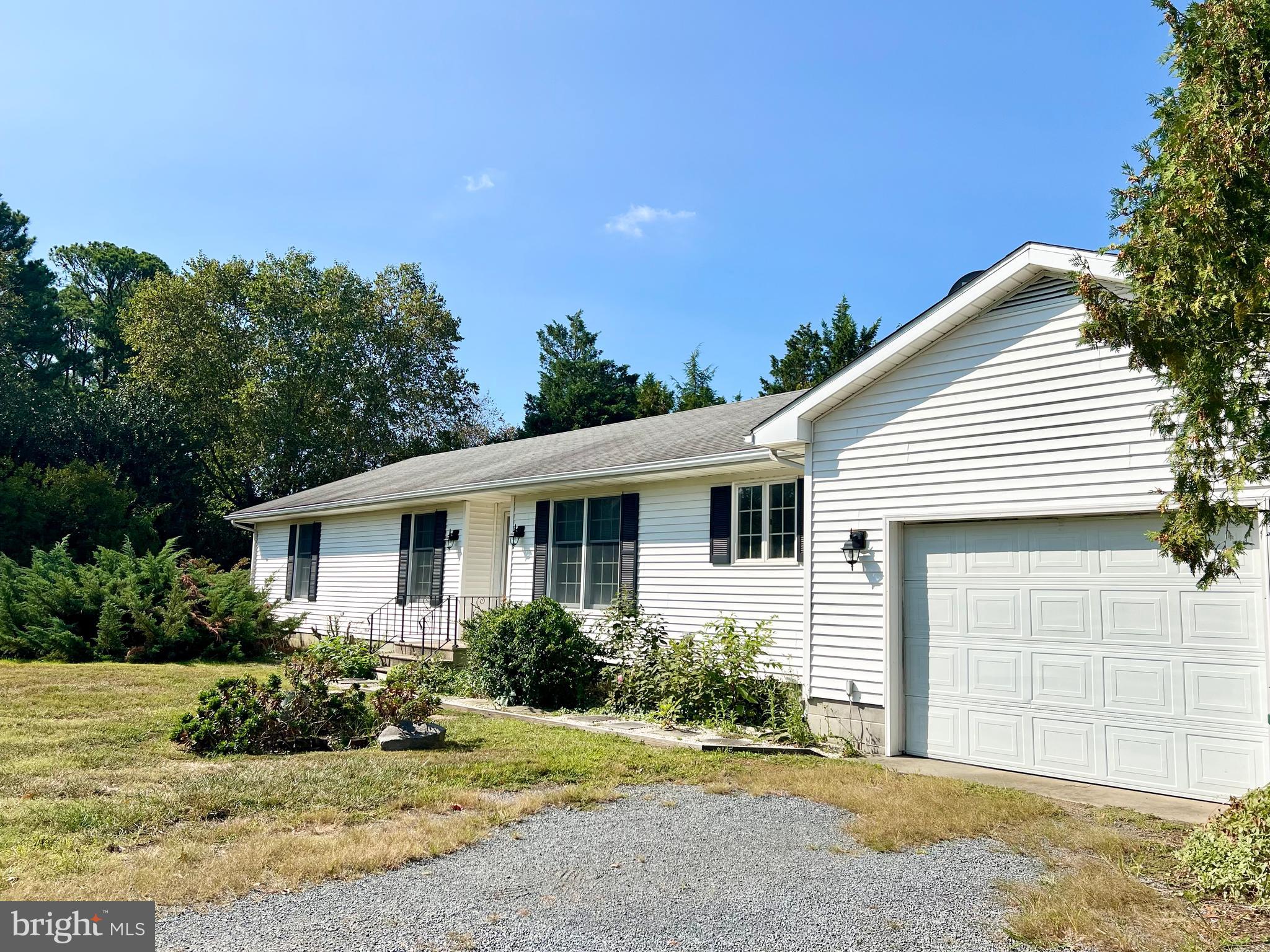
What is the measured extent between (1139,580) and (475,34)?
29.8ft

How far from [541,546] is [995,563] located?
23.6 ft

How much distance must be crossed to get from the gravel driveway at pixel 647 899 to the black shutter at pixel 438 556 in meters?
9.62

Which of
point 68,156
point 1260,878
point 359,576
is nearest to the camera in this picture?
point 1260,878

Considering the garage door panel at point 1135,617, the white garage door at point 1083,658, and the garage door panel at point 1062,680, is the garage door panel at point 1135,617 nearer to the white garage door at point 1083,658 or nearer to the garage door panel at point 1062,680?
the white garage door at point 1083,658

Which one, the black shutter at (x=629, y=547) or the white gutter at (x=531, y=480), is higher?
the white gutter at (x=531, y=480)

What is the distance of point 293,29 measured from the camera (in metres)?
9.71

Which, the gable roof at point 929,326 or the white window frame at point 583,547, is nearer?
the gable roof at point 929,326

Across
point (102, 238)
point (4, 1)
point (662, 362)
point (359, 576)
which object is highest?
point (102, 238)

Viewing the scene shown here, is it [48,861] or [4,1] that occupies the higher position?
[4,1]

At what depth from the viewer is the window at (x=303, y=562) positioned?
18734mm

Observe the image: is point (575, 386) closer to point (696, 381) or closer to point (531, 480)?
point (696, 381)

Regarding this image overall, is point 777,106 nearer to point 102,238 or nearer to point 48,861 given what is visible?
point 48,861

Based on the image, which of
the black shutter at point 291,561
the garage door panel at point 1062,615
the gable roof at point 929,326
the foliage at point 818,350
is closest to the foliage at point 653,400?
the foliage at point 818,350

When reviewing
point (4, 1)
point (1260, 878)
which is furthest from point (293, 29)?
point (1260, 878)
